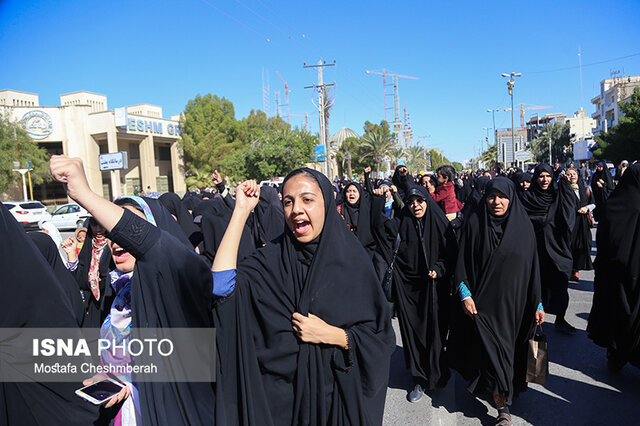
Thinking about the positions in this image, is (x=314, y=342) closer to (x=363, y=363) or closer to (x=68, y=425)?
(x=363, y=363)

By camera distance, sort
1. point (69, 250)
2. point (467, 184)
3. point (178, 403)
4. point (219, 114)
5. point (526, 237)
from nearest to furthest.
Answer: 1. point (178, 403)
2. point (526, 237)
3. point (69, 250)
4. point (467, 184)
5. point (219, 114)

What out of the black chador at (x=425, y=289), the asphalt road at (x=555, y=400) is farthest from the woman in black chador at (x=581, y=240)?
the black chador at (x=425, y=289)

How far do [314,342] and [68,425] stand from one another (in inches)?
46.9

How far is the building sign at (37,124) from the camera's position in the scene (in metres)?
29.8

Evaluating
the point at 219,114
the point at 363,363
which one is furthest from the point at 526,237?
the point at 219,114

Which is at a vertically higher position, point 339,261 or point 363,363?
point 339,261

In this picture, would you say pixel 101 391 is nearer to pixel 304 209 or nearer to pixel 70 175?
pixel 70 175

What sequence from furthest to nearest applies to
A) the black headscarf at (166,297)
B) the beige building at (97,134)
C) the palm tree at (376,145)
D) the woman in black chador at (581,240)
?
the palm tree at (376,145) < the beige building at (97,134) < the woman in black chador at (581,240) < the black headscarf at (166,297)

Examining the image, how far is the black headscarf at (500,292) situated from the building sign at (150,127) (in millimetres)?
33219

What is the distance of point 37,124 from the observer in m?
30.1

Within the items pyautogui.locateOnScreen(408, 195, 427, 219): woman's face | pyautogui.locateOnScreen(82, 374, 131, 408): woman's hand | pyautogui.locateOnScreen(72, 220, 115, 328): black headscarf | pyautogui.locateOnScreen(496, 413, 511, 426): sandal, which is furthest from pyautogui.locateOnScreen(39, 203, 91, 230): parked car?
pyautogui.locateOnScreen(496, 413, 511, 426): sandal

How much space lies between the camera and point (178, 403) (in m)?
1.70

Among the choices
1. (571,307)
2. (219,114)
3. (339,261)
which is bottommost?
(571,307)

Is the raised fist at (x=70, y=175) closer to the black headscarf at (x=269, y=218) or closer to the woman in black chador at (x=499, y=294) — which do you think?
the woman in black chador at (x=499, y=294)
